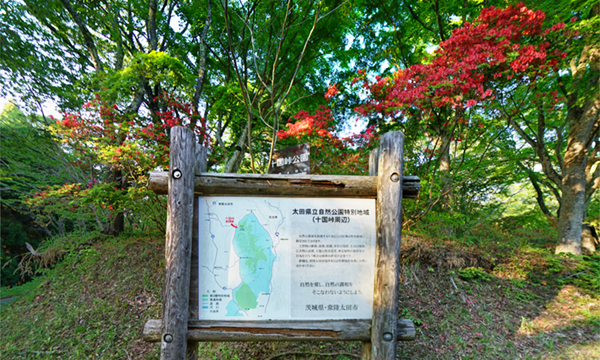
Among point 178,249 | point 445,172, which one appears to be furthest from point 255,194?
point 445,172

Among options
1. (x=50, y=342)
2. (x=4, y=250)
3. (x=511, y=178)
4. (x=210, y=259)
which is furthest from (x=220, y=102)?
(x=4, y=250)

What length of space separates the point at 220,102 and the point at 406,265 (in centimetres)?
486

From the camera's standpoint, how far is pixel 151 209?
161 inches

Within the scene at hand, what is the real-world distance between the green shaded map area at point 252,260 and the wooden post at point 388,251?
0.83 m

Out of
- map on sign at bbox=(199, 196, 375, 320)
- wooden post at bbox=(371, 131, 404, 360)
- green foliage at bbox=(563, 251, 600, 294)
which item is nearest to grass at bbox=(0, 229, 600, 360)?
green foliage at bbox=(563, 251, 600, 294)

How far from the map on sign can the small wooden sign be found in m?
0.89

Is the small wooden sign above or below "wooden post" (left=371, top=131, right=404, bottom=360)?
above

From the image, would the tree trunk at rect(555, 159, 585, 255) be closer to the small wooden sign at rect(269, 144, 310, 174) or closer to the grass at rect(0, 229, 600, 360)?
the grass at rect(0, 229, 600, 360)

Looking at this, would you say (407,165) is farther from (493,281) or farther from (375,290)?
(375,290)

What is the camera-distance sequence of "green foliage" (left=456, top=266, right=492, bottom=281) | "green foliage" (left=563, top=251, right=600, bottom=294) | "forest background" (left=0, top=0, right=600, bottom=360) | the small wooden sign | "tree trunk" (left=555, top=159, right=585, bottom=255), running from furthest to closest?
"tree trunk" (left=555, top=159, right=585, bottom=255), "green foliage" (left=456, top=266, right=492, bottom=281), "green foliage" (left=563, top=251, right=600, bottom=294), "forest background" (left=0, top=0, right=600, bottom=360), the small wooden sign

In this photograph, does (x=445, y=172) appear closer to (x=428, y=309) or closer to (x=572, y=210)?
(x=572, y=210)

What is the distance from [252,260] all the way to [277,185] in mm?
609

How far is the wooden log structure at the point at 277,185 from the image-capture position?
1715 mm

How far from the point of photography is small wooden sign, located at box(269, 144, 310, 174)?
8.57 ft
